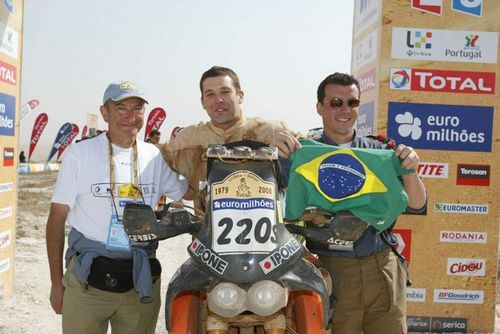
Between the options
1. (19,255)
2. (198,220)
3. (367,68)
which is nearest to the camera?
(198,220)

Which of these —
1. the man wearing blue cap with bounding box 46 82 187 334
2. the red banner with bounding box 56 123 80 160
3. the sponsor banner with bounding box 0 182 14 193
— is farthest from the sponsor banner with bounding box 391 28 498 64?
the red banner with bounding box 56 123 80 160

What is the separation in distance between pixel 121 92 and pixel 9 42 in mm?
3685

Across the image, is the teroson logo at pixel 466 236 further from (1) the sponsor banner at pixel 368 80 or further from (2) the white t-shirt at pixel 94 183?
(2) the white t-shirt at pixel 94 183

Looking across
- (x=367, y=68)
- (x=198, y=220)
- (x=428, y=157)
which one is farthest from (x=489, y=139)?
(x=198, y=220)

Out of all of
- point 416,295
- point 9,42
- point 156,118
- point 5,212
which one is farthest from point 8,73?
point 156,118

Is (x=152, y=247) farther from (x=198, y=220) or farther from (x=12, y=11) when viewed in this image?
(x=12, y=11)

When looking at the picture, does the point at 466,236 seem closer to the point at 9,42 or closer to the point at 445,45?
the point at 445,45

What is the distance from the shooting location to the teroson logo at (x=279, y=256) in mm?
2370

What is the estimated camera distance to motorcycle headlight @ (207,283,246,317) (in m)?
2.32

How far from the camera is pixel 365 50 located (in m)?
6.63

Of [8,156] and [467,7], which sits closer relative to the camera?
[467,7]

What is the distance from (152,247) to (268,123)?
112 cm

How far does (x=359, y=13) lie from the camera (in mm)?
6953

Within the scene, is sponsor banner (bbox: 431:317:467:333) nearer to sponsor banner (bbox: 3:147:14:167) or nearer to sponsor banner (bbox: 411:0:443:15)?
sponsor banner (bbox: 411:0:443:15)
